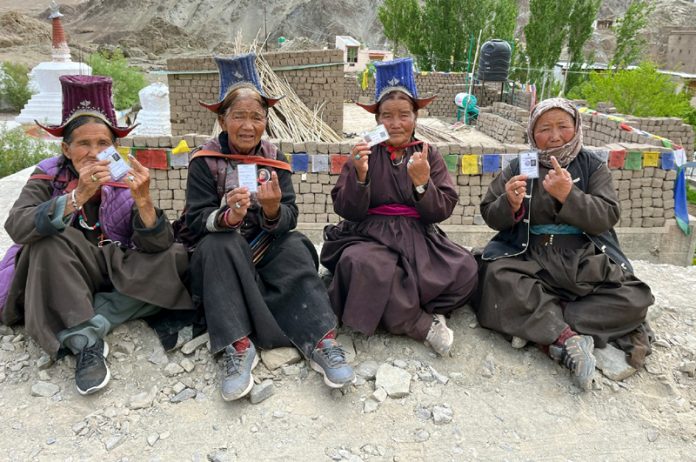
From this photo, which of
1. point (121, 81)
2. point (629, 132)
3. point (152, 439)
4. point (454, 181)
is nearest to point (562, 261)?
point (152, 439)

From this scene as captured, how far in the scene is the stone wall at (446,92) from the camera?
20534 millimetres

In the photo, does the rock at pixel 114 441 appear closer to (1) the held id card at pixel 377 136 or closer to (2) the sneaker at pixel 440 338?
(2) the sneaker at pixel 440 338

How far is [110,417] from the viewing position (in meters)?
2.65

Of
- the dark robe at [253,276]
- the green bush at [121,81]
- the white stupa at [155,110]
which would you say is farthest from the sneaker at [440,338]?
the green bush at [121,81]

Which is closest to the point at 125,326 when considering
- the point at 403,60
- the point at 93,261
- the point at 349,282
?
the point at 93,261

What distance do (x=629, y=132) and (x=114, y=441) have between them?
9.89 metres

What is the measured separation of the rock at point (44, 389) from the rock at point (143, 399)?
397mm

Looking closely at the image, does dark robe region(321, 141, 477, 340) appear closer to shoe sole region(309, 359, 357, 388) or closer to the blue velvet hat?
shoe sole region(309, 359, 357, 388)

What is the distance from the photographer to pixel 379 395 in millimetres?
2824

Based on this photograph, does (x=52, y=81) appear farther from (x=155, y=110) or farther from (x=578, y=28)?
(x=578, y=28)

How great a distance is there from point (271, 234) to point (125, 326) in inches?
40.2

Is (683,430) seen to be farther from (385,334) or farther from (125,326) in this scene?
(125,326)

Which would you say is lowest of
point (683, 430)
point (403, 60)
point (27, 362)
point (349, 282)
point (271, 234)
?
point (683, 430)

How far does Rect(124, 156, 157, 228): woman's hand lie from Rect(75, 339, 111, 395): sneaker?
0.72 m
